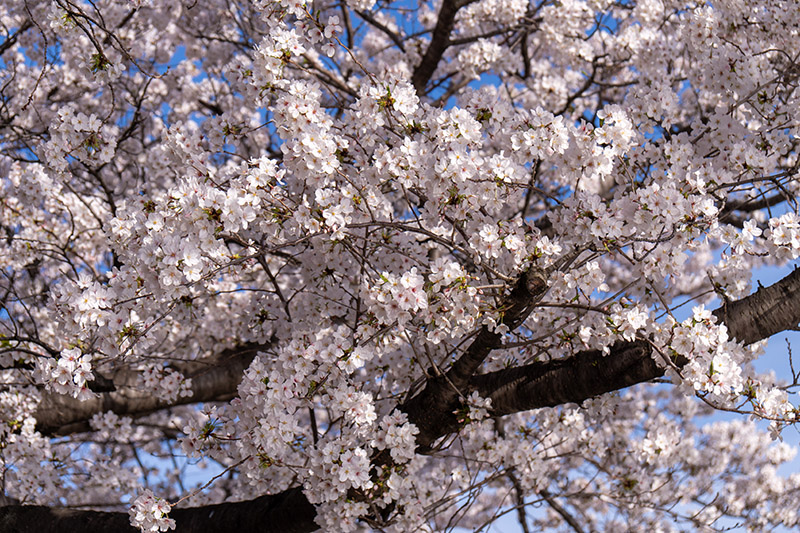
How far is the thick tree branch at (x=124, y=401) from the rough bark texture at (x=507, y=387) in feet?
4.51

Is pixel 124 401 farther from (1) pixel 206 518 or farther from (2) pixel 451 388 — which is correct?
(2) pixel 451 388

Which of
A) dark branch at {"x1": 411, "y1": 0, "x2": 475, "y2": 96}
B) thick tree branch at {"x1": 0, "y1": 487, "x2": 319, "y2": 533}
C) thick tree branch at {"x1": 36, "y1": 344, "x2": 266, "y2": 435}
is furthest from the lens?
dark branch at {"x1": 411, "y1": 0, "x2": 475, "y2": 96}

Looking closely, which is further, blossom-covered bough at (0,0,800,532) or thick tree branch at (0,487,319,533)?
thick tree branch at (0,487,319,533)

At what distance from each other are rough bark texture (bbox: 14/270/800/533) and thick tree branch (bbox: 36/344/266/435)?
1374 mm

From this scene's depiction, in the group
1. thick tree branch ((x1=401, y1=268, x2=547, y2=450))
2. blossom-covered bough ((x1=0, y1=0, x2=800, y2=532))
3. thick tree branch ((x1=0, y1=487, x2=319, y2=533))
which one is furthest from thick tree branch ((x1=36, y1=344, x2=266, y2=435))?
thick tree branch ((x1=401, y1=268, x2=547, y2=450))

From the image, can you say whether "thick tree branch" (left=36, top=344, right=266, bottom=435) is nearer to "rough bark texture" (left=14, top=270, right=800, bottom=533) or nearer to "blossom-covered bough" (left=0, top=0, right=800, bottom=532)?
"blossom-covered bough" (left=0, top=0, right=800, bottom=532)

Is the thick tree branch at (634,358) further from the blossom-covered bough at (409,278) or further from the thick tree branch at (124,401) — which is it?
the thick tree branch at (124,401)

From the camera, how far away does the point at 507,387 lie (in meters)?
3.68

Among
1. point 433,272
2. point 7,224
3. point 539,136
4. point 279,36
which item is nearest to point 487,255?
point 433,272

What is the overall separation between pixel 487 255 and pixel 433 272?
27 cm

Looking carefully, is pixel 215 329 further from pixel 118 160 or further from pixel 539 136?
pixel 539 136

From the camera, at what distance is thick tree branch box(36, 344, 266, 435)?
576 cm

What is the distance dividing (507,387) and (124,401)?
3863 millimetres

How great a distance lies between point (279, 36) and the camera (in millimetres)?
3203
